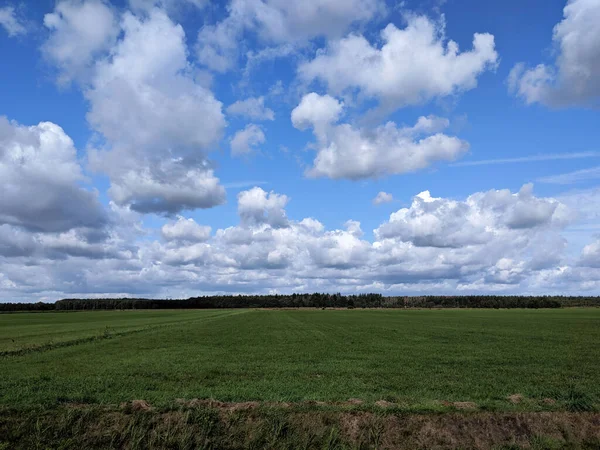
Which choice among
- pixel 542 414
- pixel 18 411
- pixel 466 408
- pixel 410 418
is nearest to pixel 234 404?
pixel 410 418

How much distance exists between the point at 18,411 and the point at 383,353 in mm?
24690

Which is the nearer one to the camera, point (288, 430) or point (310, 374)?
point (288, 430)

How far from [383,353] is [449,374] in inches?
388

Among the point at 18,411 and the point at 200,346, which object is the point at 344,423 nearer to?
the point at 18,411

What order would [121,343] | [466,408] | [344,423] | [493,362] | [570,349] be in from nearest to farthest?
[344,423] < [466,408] < [493,362] < [570,349] < [121,343]

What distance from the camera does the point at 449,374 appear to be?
23.9 meters

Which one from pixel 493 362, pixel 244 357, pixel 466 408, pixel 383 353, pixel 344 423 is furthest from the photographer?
pixel 383 353

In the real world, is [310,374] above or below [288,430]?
below

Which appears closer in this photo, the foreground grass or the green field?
the foreground grass

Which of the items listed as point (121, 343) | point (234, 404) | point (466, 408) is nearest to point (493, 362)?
point (466, 408)

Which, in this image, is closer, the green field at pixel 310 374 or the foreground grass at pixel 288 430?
the foreground grass at pixel 288 430

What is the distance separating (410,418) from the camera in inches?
539

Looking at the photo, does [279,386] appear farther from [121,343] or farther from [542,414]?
[121,343]

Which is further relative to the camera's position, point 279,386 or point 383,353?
point 383,353
